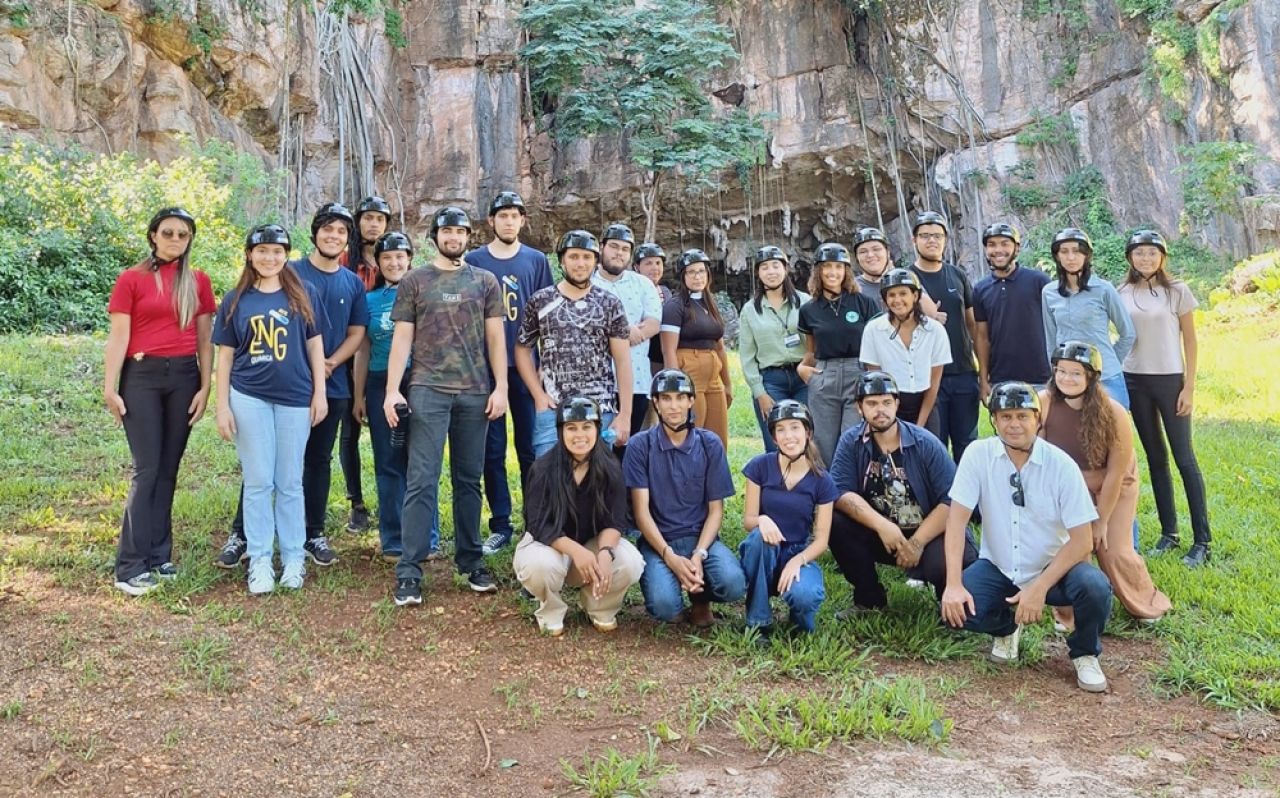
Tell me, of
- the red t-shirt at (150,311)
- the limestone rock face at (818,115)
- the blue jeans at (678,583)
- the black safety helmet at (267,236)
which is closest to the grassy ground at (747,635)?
the blue jeans at (678,583)

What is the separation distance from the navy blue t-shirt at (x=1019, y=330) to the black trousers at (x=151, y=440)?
14.0ft

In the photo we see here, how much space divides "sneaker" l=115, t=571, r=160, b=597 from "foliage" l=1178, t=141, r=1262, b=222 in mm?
17847

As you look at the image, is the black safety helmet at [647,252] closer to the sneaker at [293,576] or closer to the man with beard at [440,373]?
the man with beard at [440,373]

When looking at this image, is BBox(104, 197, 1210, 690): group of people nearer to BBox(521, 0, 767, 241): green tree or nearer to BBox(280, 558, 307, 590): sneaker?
BBox(280, 558, 307, 590): sneaker

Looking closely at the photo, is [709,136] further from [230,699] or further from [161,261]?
[230,699]

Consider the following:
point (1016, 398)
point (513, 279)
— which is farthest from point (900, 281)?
point (513, 279)

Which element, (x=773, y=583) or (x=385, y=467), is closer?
(x=773, y=583)

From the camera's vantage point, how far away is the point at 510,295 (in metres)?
4.70

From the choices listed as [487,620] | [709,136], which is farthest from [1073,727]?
[709,136]

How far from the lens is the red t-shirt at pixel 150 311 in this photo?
4.10 meters

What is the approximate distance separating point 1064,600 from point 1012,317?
190 cm

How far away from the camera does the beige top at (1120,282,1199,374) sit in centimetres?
470

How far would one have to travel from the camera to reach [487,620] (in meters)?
4.08

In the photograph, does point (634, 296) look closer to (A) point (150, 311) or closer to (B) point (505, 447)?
(B) point (505, 447)
